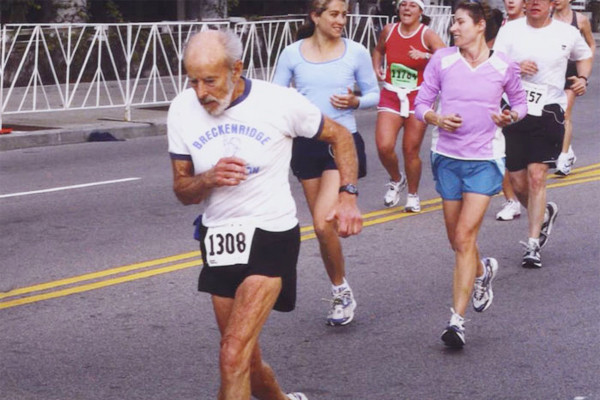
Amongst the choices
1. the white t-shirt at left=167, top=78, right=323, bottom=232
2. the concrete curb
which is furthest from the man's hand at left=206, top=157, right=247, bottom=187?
the concrete curb

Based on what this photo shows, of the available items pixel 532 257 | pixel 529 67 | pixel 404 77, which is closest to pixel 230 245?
pixel 532 257

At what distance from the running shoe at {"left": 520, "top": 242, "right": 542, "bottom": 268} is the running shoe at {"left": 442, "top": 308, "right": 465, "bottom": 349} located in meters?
2.03

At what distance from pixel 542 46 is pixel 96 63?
875 centimetres

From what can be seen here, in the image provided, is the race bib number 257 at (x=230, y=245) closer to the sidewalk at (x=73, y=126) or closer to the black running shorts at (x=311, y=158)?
the black running shorts at (x=311, y=158)

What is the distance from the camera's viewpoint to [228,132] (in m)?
4.87

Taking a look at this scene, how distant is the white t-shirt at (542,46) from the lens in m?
8.57

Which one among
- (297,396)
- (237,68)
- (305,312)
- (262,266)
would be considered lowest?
(305,312)

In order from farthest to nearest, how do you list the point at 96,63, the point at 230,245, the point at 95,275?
the point at 96,63
the point at 95,275
the point at 230,245

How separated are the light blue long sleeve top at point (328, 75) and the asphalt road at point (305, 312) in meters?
1.13

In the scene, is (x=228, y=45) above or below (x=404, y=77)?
above

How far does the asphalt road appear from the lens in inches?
236

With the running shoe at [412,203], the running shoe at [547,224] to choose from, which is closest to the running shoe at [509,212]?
the running shoe at [412,203]

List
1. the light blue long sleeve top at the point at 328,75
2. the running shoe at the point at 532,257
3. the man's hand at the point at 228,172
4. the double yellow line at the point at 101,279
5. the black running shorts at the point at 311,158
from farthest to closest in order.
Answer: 1. the running shoe at the point at 532,257
2. the double yellow line at the point at 101,279
3. the light blue long sleeve top at the point at 328,75
4. the black running shorts at the point at 311,158
5. the man's hand at the point at 228,172

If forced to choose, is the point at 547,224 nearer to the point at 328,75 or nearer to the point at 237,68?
the point at 328,75
